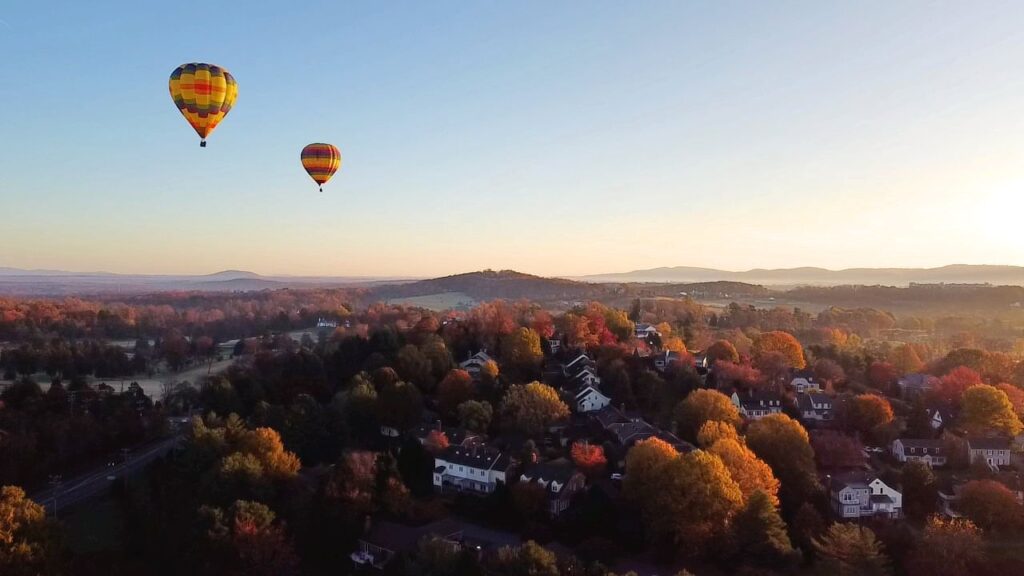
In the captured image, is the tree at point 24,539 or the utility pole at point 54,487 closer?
the tree at point 24,539

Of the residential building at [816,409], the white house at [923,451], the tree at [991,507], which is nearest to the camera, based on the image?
the tree at [991,507]

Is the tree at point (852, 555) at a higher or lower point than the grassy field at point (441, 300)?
lower

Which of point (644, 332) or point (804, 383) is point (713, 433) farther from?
point (644, 332)

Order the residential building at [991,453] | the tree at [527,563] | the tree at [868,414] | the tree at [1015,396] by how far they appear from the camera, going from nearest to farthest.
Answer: the tree at [527,563], the residential building at [991,453], the tree at [868,414], the tree at [1015,396]

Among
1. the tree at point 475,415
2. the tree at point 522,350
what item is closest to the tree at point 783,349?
the tree at point 522,350

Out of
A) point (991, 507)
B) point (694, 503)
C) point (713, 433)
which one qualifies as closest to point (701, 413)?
point (713, 433)

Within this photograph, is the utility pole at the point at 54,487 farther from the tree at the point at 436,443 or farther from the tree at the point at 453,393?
the tree at the point at 453,393

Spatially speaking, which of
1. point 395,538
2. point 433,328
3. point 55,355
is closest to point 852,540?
point 395,538

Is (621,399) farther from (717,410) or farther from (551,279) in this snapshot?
(551,279)
